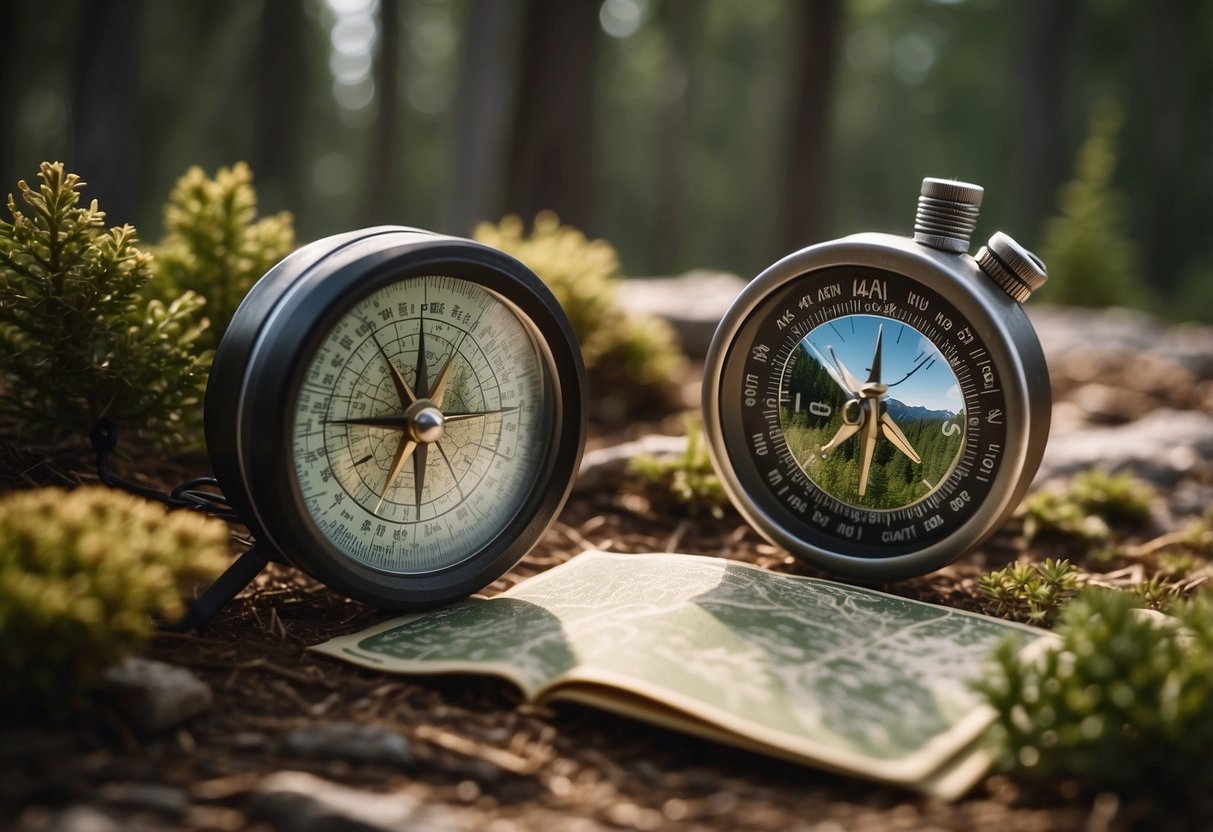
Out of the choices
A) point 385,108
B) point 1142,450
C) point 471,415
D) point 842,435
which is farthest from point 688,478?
point 385,108

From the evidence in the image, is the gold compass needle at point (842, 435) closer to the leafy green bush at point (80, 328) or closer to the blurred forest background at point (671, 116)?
the leafy green bush at point (80, 328)

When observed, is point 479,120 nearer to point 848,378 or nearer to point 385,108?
point 848,378

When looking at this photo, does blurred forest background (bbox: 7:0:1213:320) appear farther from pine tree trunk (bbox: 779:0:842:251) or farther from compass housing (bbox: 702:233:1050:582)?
compass housing (bbox: 702:233:1050:582)

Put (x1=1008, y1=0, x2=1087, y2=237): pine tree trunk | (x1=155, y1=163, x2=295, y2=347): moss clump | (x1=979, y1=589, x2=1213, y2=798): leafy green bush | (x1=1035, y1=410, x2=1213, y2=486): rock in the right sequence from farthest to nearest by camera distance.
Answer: (x1=1008, y1=0, x2=1087, y2=237): pine tree trunk
(x1=1035, y1=410, x2=1213, y2=486): rock
(x1=155, y1=163, x2=295, y2=347): moss clump
(x1=979, y1=589, x2=1213, y2=798): leafy green bush

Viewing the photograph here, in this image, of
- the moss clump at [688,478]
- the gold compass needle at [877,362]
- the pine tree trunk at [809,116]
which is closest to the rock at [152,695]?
the gold compass needle at [877,362]

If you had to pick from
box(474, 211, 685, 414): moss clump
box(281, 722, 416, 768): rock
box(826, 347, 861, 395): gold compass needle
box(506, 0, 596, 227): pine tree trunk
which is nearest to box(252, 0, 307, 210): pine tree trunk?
box(506, 0, 596, 227): pine tree trunk

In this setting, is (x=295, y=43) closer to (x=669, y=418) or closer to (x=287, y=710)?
(x=669, y=418)

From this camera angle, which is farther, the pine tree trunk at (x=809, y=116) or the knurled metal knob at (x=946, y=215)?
the pine tree trunk at (x=809, y=116)
